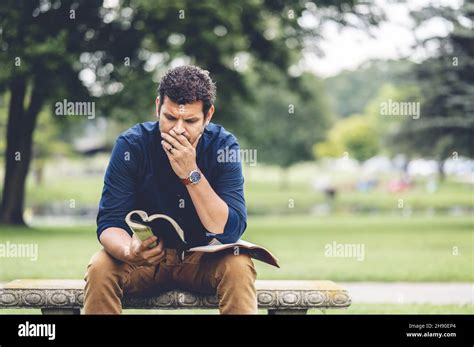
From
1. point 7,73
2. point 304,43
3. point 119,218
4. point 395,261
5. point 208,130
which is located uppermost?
point 304,43

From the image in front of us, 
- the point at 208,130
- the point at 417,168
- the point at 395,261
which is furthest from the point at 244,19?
the point at 417,168

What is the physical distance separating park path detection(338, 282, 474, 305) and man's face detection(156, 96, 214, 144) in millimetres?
4478

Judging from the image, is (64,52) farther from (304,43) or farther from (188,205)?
(188,205)

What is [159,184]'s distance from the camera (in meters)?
4.84

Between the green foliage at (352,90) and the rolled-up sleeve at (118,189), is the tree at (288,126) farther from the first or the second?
the rolled-up sleeve at (118,189)

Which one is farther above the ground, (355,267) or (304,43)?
(304,43)

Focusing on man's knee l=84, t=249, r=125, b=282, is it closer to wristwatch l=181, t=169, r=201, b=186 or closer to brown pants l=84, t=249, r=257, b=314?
brown pants l=84, t=249, r=257, b=314

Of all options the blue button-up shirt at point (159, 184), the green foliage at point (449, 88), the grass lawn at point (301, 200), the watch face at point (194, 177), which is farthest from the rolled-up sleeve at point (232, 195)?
the grass lawn at point (301, 200)

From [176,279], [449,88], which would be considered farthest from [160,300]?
[449,88]

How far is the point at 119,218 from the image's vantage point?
4.73 meters

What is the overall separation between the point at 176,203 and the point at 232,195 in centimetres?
34

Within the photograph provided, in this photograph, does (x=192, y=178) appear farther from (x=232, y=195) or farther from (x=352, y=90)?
(x=352, y=90)

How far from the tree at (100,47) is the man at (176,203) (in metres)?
13.4

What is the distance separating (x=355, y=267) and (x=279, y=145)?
179 feet
